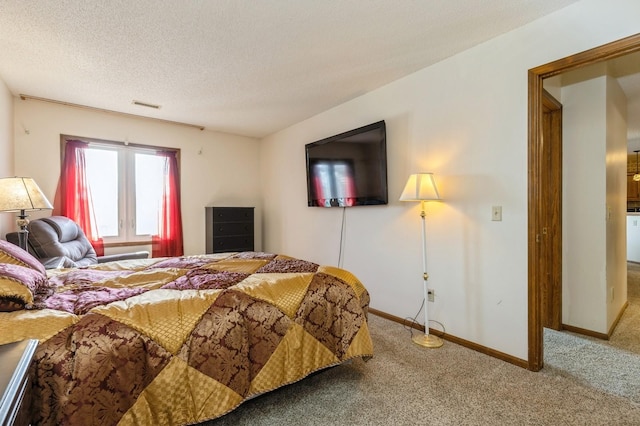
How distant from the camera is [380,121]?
124 inches

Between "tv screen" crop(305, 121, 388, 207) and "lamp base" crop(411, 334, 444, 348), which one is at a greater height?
"tv screen" crop(305, 121, 388, 207)

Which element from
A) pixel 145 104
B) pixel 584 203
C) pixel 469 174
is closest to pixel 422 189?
pixel 469 174

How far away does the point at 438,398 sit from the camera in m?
1.80

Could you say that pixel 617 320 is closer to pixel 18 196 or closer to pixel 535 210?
pixel 535 210

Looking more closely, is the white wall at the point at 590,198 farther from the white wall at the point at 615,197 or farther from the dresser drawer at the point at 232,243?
the dresser drawer at the point at 232,243

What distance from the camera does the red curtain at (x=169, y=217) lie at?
14.1 ft

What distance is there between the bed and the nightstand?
7.4 inches

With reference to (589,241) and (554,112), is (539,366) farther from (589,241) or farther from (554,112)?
(554,112)

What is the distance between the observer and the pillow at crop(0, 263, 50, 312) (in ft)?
4.25

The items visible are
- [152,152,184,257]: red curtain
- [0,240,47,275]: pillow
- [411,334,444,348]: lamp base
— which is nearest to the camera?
[0,240,47,275]: pillow

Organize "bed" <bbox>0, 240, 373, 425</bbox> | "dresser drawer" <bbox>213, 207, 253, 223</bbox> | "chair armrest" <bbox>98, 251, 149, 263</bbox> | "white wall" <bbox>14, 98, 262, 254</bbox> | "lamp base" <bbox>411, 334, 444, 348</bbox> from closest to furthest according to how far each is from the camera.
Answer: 1. "bed" <bbox>0, 240, 373, 425</bbox>
2. "lamp base" <bbox>411, 334, 444, 348</bbox>
3. "chair armrest" <bbox>98, 251, 149, 263</bbox>
4. "white wall" <bbox>14, 98, 262, 254</bbox>
5. "dresser drawer" <bbox>213, 207, 253, 223</bbox>

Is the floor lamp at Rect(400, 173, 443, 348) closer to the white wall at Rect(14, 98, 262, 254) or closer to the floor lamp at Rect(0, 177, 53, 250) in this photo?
the floor lamp at Rect(0, 177, 53, 250)

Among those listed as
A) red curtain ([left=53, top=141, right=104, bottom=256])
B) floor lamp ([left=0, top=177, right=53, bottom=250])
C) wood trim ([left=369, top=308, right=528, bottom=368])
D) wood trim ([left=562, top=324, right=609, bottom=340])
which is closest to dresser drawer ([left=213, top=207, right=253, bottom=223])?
red curtain ([left=53, top=141, right=104, bottom=256])

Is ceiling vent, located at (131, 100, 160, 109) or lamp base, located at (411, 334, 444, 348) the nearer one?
lamp base, located at (411, 334, 444, 348)
